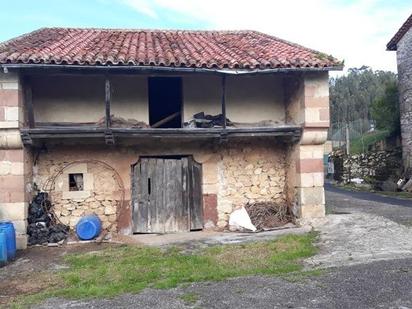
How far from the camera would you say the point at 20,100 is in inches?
378

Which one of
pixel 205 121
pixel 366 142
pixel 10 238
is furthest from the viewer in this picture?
pixel 366 142

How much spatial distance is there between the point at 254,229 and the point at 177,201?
198 cm

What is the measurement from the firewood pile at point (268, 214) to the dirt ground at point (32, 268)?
11.7ft

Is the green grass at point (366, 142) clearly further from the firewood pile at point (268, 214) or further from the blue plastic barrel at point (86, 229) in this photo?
the blue plastic barrel at point (86, 229)

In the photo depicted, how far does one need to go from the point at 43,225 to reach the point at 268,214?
520cm

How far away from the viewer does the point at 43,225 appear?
9.91 m

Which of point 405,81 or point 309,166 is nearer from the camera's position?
point 309,166

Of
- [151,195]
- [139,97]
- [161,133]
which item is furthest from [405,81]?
[161,133]

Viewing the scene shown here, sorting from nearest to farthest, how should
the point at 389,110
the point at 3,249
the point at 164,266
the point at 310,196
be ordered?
the point at 164,266
the point at 3,249
the point at 310,196
the point at 389,110

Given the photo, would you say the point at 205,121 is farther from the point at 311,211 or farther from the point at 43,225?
the point at 43,225

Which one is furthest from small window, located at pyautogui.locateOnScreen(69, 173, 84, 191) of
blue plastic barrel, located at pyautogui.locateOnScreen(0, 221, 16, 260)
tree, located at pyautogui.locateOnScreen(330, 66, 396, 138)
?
tree, located at pyautogui.locateOnScreen(330, 66, 396, 138)

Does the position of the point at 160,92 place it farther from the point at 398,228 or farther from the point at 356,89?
the point at 356,89

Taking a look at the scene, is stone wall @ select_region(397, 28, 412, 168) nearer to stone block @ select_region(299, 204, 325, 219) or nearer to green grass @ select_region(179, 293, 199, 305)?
stone block @ select_region(299, 204, 325, 219)

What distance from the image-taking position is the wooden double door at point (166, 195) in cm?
1083
